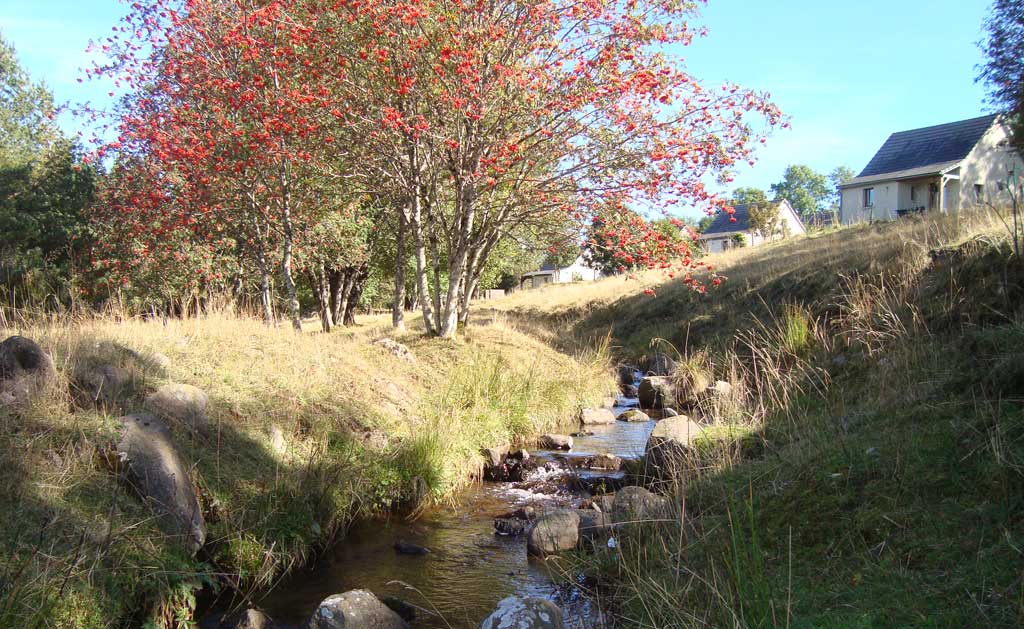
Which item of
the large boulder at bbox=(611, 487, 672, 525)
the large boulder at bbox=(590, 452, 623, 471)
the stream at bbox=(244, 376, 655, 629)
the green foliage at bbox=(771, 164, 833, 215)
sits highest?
the green foliage at bbox=(771, 164, 833, 215)

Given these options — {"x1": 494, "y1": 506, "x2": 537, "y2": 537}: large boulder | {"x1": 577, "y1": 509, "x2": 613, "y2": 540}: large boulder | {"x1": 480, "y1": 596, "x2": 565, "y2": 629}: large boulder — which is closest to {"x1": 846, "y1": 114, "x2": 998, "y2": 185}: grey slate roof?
{"x1": 494, "y1": 506, "x2": 537, "y2": 537}: large boulder

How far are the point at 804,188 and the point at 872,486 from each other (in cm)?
11765

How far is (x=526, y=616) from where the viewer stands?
403cm

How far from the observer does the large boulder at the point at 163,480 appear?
492cm

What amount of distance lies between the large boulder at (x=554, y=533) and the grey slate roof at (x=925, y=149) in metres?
35.0

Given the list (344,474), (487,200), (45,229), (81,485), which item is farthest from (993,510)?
(45,229)

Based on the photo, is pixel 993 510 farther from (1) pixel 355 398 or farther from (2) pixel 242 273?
(2) pixel 242 273

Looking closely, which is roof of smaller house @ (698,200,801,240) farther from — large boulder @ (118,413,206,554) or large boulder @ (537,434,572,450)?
large boulder @ (118,413,206,554)

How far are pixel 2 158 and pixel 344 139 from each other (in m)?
23.9

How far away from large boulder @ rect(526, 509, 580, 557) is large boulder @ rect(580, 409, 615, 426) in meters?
5.84

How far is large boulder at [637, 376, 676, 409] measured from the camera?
13320 mm

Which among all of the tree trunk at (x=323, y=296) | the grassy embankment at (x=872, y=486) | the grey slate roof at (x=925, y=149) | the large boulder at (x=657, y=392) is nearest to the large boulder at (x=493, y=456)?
the grassy embankment at (x=872, y=486)

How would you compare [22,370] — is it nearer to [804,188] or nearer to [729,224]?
[729,224]

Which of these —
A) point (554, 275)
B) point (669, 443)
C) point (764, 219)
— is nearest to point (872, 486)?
point (669, 443)
